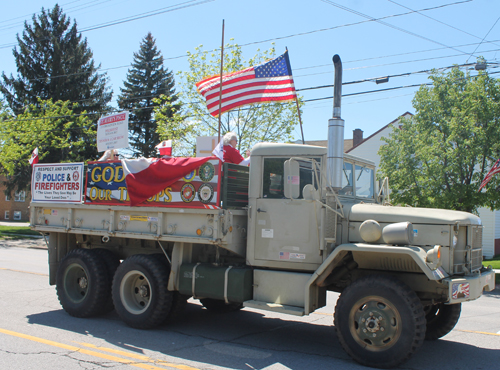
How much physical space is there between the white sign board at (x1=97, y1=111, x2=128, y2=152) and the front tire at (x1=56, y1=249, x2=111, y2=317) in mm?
1938

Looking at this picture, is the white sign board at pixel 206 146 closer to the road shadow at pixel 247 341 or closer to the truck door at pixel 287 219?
the truck door at pixel 287 219

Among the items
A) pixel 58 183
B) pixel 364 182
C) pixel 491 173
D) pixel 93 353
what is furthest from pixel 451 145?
pixel 93 353

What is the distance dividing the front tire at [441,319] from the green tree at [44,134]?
24984 millimetres

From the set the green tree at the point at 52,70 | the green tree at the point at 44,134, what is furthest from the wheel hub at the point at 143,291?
the green tree at the point at 52,70

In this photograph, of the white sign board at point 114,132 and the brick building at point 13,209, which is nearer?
the white sign board at point 114,132

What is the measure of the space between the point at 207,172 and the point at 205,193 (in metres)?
0.30

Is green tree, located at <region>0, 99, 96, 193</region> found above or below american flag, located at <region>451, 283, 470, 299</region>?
above

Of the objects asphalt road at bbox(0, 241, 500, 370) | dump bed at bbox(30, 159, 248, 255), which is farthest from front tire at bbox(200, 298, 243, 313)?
dump bed at bbox(30, 159, 248, 255)

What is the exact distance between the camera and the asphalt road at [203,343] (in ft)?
17.7

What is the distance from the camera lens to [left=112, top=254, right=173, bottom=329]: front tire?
692 centimetres

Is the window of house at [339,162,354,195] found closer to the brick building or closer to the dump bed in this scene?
the dump bed

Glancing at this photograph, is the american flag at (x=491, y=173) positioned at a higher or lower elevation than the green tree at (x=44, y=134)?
lower

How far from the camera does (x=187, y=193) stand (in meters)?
6.79

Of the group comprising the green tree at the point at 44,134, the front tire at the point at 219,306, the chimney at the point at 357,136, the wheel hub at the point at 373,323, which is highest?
the chimney at the point at 357,136
